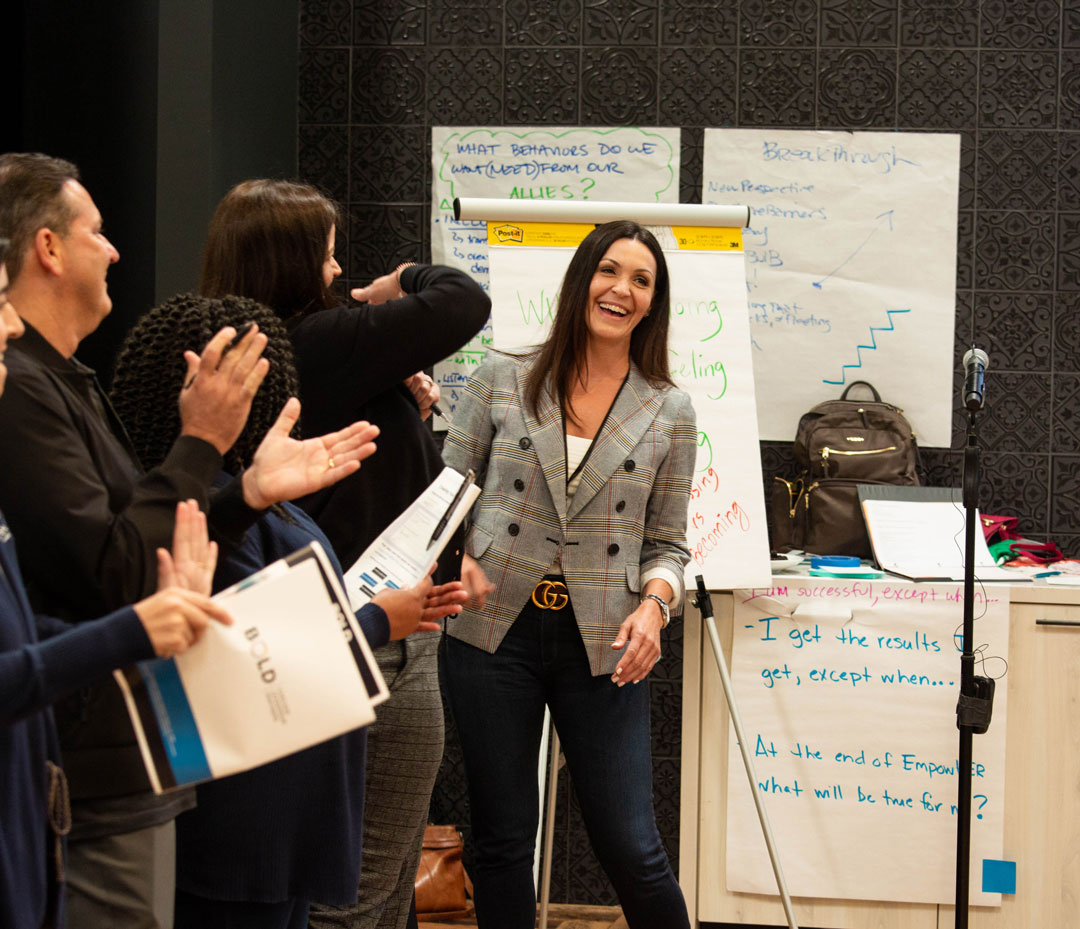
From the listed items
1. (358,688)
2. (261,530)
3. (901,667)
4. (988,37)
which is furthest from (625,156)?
(358,688)

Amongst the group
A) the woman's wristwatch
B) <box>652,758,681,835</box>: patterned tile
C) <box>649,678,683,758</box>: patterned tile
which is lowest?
<box>652,758,681,835</box>: patterned tile

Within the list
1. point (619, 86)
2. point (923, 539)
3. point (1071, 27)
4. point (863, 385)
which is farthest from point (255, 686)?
point (1071, 27)

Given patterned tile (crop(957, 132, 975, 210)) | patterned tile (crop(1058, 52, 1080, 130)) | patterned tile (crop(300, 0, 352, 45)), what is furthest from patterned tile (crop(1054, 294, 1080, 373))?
patterned tile (crop(300, 0, 352, 45))

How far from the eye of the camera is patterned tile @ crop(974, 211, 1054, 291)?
304 centimetres

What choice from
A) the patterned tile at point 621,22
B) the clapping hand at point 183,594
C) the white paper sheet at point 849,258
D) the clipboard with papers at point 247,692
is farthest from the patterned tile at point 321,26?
the clipboard with papers at point 247,692

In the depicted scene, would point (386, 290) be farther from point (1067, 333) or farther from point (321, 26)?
point (1067, 333)

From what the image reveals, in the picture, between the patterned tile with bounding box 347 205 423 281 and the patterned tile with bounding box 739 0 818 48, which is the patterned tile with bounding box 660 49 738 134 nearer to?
the patterned tile with bounding box 739 0 818 48

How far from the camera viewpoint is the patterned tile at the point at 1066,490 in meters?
3.05

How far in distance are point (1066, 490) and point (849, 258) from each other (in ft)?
2.93

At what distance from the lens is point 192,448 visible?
1071 millimetres

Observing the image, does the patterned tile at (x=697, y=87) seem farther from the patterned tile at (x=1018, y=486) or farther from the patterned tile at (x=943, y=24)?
the patterned tile at (x=1018, y=486)

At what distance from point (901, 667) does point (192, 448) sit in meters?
1.90

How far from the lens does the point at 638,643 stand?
1779 millimetres

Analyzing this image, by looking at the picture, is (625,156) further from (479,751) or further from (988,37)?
(479,751)
